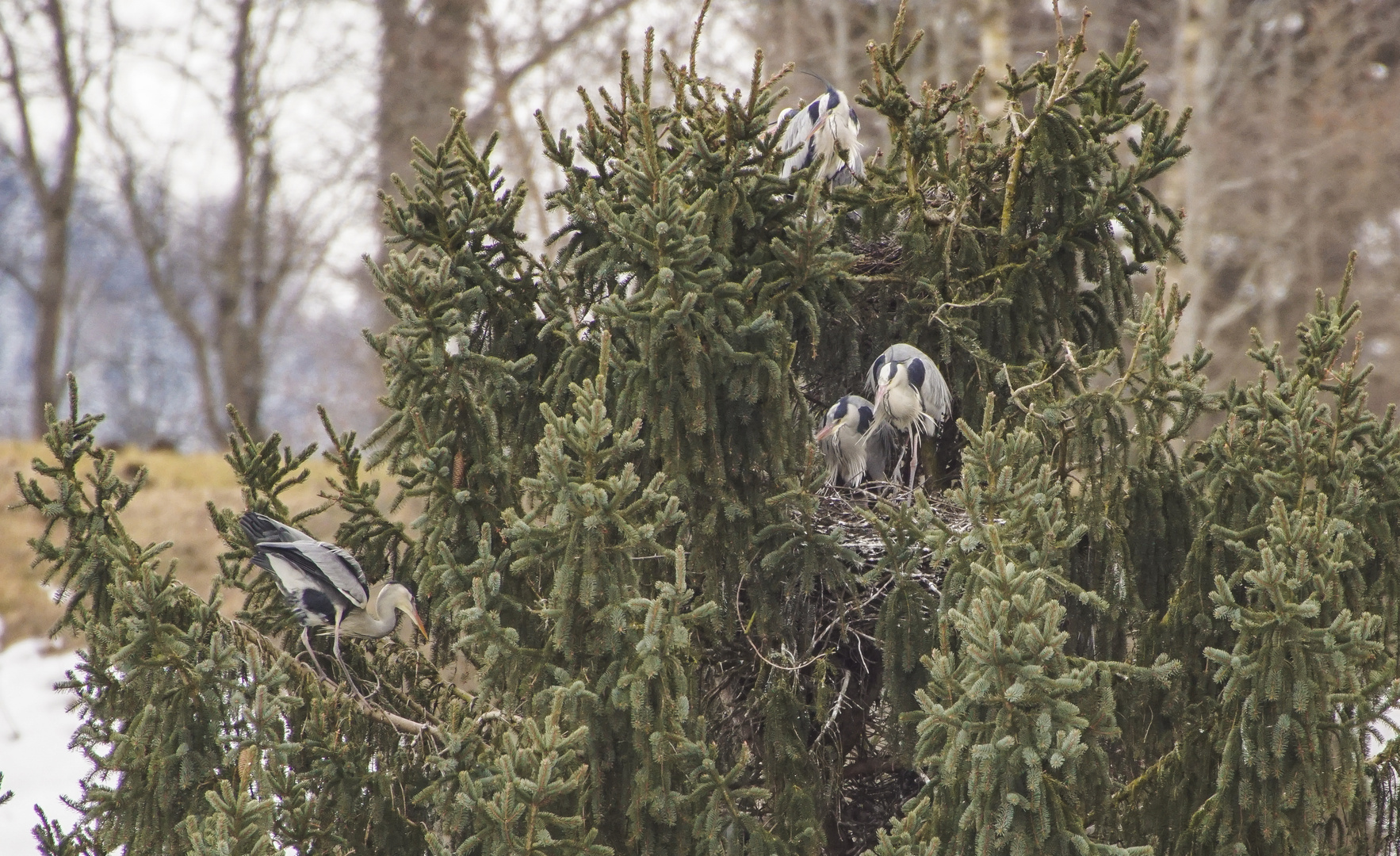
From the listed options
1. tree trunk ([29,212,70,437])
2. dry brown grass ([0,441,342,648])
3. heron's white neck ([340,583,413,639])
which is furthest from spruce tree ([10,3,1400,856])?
tree trunk ([29,212,70,437])

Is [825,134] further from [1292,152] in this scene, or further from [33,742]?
[1292,152]

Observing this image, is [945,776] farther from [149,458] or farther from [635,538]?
[149,458]

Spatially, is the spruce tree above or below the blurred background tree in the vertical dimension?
below

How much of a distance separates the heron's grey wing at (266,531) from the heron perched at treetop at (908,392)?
1563mm

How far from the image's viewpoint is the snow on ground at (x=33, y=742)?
6.99 m

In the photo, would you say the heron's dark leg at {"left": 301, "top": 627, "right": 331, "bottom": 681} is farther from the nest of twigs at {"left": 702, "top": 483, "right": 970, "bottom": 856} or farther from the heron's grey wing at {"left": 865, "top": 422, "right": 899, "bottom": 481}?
the heron's grey wing at {"left": 865, "top": 422, "right": 899, "bottom": 481}

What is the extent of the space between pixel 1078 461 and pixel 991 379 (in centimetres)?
46

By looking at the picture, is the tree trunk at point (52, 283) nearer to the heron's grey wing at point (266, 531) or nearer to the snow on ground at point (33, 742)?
the snow on ground at point (33, 742)

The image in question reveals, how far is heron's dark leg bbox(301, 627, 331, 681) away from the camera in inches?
132

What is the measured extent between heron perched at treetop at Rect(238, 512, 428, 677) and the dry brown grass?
6552mm

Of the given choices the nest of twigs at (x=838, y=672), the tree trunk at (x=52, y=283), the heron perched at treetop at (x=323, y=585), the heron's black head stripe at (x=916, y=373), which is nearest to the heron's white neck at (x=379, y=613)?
the heron perched at treetop at (x=323, y=585)

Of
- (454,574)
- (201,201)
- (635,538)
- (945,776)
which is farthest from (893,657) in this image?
(201,201)

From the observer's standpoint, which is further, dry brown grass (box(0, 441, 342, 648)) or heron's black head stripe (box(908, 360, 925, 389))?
dry brown grass (box(0, 441, 342, 648))

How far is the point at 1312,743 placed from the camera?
9.14 feet
